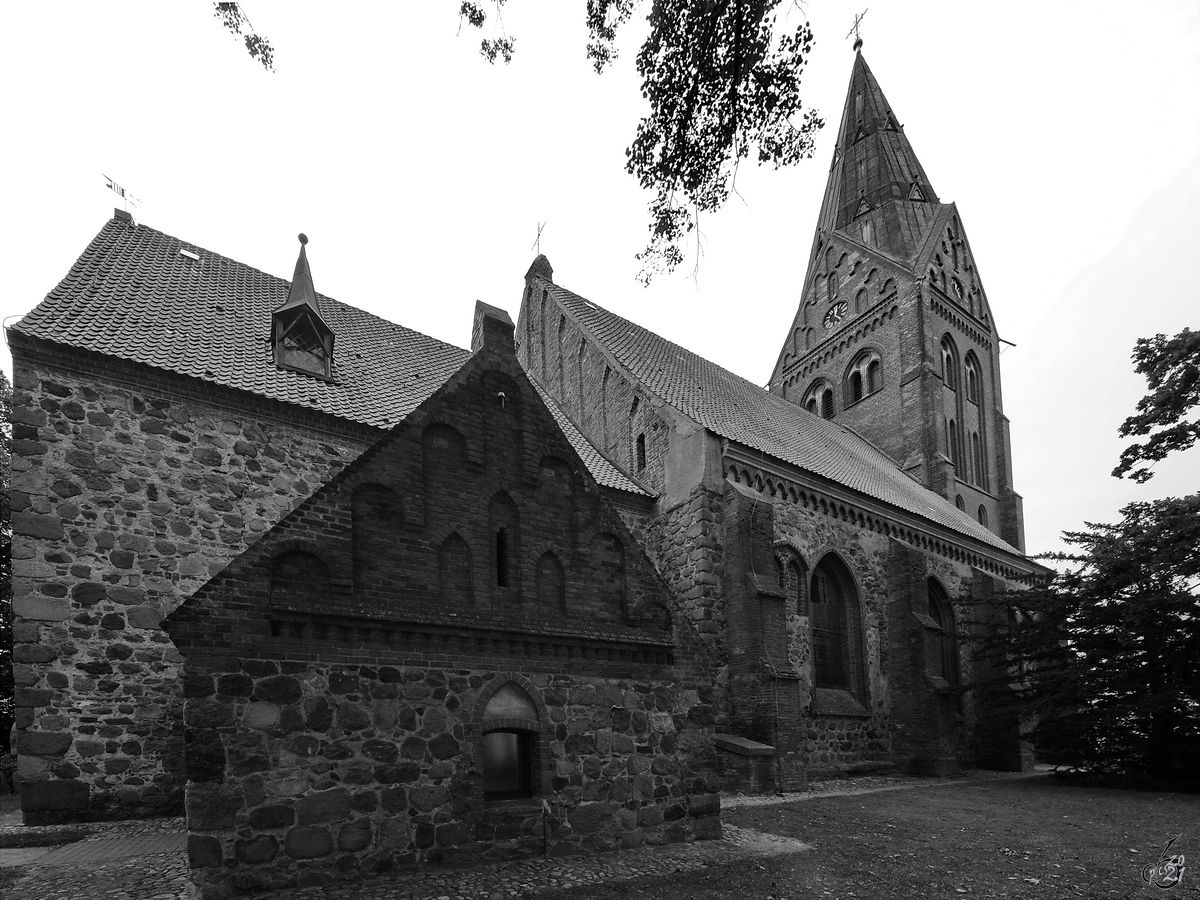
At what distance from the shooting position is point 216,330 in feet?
43.2

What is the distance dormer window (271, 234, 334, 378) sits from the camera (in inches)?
534

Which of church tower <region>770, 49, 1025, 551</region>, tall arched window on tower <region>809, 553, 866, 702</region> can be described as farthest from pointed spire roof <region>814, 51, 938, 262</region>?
tall arched window on tower <region>809, 553, 866, 702</region>

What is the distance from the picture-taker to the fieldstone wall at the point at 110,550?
927 cm

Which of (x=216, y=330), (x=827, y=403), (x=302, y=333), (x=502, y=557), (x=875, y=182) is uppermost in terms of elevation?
(x=875, y=182)

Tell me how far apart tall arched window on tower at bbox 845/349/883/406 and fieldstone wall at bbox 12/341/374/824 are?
1038 inches

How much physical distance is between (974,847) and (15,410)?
45.2 ft

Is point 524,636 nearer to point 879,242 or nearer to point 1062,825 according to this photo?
point 1062,825

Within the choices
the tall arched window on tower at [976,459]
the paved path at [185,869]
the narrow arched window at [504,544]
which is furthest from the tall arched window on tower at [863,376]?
the narrow arched window at [504,544]

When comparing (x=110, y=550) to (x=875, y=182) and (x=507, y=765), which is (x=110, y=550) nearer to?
(x=507, y=765)

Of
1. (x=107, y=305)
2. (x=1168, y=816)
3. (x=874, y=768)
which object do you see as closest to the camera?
(x=1168, y=816)

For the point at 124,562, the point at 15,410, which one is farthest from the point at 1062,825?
the point at 15,410

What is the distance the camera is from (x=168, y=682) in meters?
10.1

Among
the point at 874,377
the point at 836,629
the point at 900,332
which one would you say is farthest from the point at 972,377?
the point at 836,629

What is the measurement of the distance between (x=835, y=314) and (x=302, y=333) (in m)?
26.2
